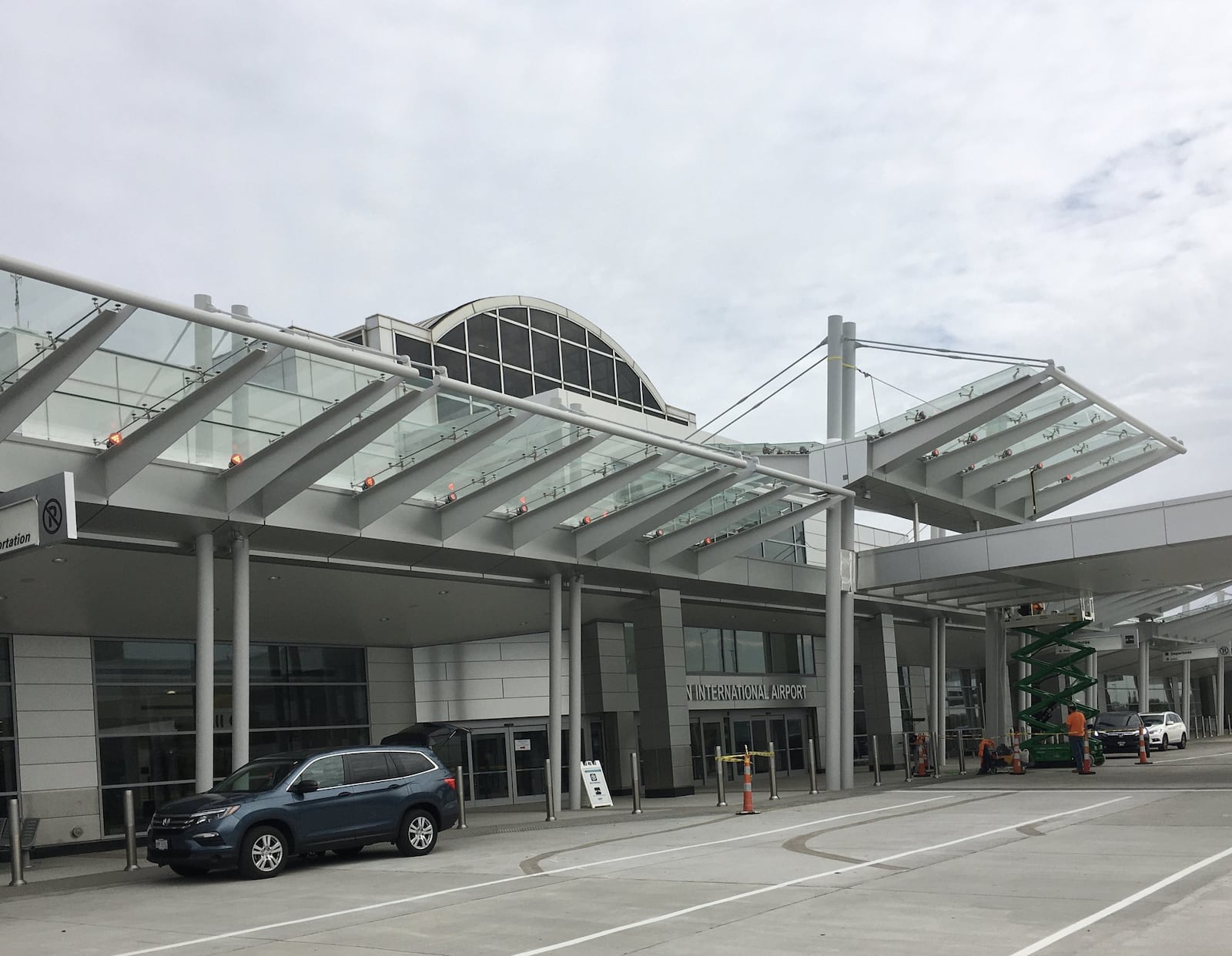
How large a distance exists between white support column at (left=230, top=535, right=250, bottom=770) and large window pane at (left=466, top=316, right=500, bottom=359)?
28.2 meters

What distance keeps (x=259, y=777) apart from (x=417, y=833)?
2265mm

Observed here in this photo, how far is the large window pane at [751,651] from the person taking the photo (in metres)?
35.7

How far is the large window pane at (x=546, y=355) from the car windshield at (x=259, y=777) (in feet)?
109

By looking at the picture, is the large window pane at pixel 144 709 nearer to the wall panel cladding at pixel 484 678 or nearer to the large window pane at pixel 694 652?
the wall panel cladding at pixel 484 678

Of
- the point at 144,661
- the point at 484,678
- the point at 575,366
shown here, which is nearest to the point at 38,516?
the point at 144,661

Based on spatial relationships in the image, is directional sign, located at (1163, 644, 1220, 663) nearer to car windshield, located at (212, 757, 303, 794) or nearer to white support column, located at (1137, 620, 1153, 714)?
white support column, located at (1137, 620, 1153, 714)

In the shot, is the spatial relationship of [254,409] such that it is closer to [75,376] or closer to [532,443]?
[75,376]

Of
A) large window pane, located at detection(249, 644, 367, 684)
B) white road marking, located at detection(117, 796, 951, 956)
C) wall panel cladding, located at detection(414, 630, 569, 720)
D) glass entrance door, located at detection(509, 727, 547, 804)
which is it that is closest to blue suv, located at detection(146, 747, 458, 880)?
white road marking, located at detection(117, 796, 951, 956)

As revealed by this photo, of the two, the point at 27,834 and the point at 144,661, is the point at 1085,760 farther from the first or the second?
the point at 27,834

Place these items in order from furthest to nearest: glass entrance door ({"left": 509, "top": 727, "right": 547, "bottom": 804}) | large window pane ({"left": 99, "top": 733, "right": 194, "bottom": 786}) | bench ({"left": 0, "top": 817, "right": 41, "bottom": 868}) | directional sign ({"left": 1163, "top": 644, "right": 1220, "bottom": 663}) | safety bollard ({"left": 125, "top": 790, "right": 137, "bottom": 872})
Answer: directional sign ({"left": 1163, "top": 644, "right": 1220, "bottom": 663})
glass entrance door ({"left": 509, "top": 727, "right": 547, "bottom": 804})
large window pane ({"left": 99, "top": 733, "right": 194, "bottom": 786})
bench ({"left": 0, "top": 817, "right": 41, "bottom": 868})
safety bollard ({"left": 125, "top": 790, "right": 137, "bottom": 872})

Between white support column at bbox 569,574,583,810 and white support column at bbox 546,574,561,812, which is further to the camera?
white support column at bbox 569,574,583,810

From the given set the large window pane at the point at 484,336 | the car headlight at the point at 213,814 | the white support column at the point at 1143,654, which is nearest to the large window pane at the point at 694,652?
the large window pane at the point at 484,336

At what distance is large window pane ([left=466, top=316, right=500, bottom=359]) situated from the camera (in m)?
45.3

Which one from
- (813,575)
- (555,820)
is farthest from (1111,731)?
(555,820)
